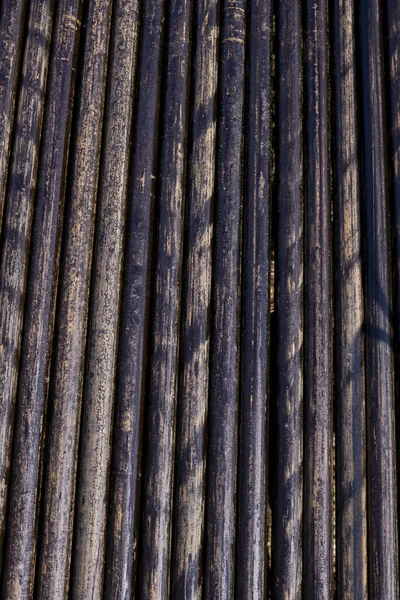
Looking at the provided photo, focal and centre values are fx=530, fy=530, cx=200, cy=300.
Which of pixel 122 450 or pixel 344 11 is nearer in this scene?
pixel 122 450

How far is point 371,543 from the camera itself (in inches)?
34.0

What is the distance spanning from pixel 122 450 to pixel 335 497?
364mm

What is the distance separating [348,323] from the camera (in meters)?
A: 0.92

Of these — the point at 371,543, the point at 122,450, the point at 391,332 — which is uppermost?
the point at 391,332

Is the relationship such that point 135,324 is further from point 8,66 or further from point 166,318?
point 8,66

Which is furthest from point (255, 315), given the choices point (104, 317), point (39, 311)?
point (39, 311)

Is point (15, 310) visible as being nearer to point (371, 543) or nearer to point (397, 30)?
point (371, 543)

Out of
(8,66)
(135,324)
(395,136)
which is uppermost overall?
(8,66)

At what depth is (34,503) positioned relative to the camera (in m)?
0.87

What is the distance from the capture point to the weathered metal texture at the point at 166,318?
0.85 metres

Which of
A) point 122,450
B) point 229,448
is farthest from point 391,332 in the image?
point 122,450

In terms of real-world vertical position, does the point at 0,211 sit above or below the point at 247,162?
below

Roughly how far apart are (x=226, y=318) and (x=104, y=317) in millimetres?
208

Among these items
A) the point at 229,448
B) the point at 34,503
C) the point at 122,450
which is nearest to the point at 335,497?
the point at 229,448
